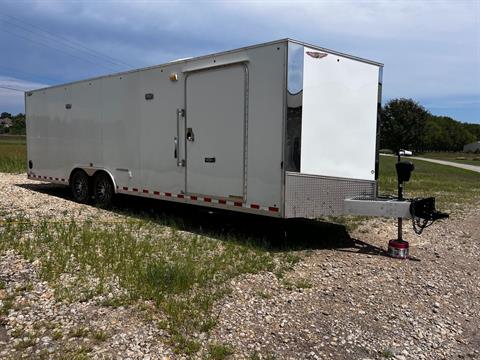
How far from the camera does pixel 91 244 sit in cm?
621

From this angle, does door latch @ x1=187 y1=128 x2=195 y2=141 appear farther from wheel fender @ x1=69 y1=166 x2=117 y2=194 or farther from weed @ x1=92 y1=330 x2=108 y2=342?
weed @ x1=92 y1=330 x2=108 y2=342

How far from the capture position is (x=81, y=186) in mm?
10469

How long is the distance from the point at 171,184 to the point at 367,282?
3.89 meters

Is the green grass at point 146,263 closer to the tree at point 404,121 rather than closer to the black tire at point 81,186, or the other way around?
the black tire at point 81,186

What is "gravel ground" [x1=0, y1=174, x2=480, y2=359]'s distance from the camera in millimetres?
3691

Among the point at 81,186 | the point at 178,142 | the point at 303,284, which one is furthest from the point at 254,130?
the point at 81,186

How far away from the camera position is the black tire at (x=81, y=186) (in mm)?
10242

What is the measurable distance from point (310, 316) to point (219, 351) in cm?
112

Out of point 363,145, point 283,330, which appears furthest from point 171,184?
point 283,330

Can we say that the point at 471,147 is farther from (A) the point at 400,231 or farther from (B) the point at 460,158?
(A) the point at 400,231

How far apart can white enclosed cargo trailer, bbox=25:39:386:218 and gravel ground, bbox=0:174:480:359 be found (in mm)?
1088

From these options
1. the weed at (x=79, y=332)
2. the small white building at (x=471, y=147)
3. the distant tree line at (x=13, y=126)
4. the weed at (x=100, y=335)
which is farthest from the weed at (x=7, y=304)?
the small white building at (x=471, y=147)

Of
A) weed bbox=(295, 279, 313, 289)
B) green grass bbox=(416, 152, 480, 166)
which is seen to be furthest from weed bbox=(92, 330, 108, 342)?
green grass bbox=(416, 152, 480, 166)

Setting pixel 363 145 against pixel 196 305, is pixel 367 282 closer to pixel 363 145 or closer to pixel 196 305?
pixel 196 305
